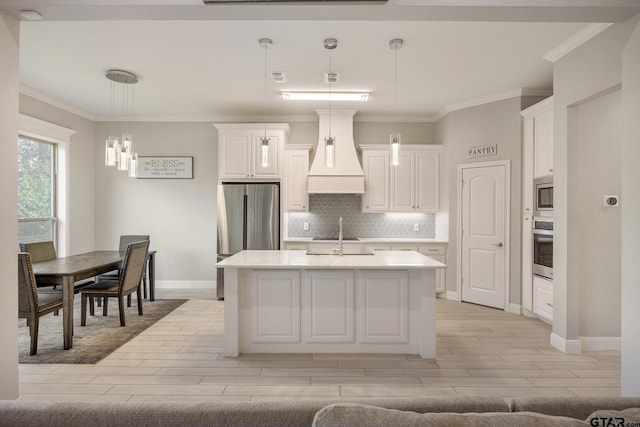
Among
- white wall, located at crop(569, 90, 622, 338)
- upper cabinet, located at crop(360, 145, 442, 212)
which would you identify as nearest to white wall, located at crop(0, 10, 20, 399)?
upper cabinet, located at crop(360, 145, 442, 212)

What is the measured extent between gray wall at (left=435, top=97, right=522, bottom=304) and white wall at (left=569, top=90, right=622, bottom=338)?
1.21 m

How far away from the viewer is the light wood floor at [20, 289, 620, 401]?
2570mm

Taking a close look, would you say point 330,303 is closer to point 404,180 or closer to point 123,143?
point 123,143

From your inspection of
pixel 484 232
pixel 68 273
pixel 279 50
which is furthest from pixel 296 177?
pixel 68 273

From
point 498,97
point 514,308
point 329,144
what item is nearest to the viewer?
point 329,144

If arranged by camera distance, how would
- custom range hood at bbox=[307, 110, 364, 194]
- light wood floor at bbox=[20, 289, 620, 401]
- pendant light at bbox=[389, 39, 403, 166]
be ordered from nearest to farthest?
1. light wood floor at bbox=[20, 289, 620, 401]
2. pendant light at bbox=[389, 39, 403, 166]
3. custom range hood at bbox=[307, 110, 364, 194]

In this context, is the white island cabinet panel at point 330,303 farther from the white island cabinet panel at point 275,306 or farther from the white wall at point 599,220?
the white wall at point 599,220

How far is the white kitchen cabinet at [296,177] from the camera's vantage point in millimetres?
5608

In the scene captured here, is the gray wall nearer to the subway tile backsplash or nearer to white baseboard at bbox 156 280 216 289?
the subway tile backsplash

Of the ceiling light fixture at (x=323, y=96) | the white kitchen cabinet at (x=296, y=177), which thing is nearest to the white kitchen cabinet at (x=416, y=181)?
the ceiling light fixture at (x=323, y=96)

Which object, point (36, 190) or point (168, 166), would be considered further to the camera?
point (168, 166)

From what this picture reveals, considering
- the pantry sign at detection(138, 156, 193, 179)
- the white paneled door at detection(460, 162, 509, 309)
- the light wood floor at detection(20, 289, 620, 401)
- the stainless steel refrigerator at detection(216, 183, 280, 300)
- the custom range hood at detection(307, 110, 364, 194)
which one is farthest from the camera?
the pantry sign at detection(138, 156, 193, 179)

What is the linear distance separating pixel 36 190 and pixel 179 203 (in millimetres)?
1922

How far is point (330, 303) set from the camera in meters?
3.22
